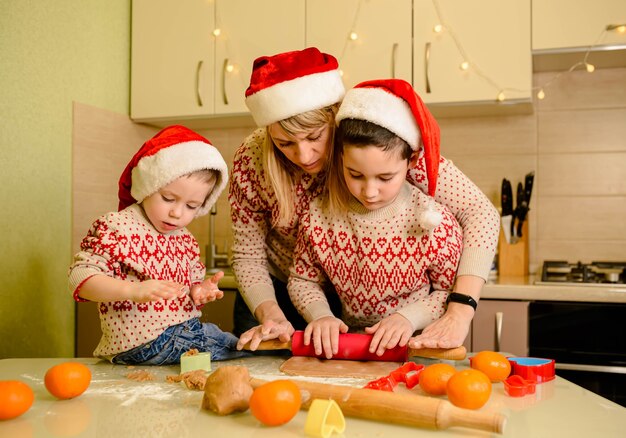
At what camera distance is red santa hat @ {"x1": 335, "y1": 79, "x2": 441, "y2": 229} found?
47.5 inches

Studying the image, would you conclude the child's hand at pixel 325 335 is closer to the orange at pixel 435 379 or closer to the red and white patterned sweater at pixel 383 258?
the red and white patterned sweater at pixel 383 258

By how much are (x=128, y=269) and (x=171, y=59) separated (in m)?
1.56

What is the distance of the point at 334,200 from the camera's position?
1332mm

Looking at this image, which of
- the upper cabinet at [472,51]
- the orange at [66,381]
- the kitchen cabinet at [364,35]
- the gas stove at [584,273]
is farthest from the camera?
the kitchen cabinet at [364,35]

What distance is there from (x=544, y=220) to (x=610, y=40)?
71cm

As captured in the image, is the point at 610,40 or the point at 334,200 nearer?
Result: the point at 334,200

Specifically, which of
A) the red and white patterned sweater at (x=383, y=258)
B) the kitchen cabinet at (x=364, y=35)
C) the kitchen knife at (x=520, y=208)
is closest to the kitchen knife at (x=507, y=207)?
the kitchen knife at (x=520, y=208)

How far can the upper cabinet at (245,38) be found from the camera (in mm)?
2398

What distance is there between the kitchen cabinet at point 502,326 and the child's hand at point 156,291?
1199 mm

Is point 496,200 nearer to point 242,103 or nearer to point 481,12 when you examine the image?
point 481,12

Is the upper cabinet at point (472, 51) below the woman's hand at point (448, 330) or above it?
above

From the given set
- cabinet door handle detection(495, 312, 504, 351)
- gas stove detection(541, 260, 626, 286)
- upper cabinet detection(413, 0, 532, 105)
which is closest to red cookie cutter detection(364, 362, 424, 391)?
cabinet door handle detection(495, 312, 504, 351)

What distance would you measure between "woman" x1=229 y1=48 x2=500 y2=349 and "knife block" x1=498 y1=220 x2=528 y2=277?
1.03m

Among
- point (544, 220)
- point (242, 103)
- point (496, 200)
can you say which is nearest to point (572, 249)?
point (544, 220)
